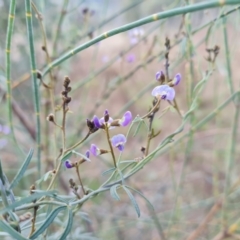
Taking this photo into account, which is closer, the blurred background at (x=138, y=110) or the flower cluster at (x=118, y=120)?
the flower cluster at (x=118, y=120)

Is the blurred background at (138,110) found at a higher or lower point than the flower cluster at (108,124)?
higher

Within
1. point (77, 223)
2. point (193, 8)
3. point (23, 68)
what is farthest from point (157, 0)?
point (193, 8)

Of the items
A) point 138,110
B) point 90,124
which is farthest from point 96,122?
point 138,110

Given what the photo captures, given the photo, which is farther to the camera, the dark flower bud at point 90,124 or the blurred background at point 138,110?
the blurred background at point 138,110

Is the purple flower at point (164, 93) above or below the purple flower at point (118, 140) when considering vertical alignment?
above

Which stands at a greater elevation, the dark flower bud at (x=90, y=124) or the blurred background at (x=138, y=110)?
the blurred background at (x=138, y=110)

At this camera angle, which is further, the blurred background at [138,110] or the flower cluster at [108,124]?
the blurred background at [138,110]

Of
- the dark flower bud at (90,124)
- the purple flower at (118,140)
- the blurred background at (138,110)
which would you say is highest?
the blurred background at (138,110)

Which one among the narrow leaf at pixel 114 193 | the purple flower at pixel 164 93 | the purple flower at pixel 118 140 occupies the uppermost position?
the purple flower at pixel 164 93

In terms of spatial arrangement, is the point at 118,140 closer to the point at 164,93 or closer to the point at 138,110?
the point at 164,93
